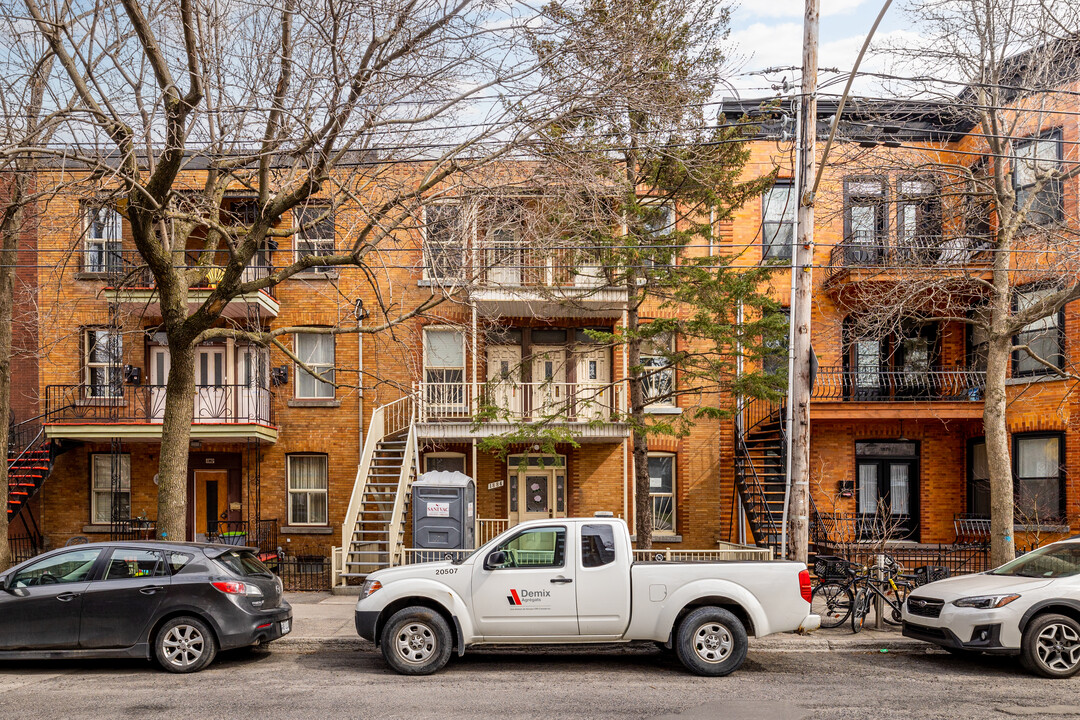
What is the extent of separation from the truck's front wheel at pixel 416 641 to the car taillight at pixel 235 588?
5.80 feet

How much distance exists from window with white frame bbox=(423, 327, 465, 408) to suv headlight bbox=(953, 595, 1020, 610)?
1288 cm

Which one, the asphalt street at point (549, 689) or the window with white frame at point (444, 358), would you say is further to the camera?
the window with white frame at point (444, 358)

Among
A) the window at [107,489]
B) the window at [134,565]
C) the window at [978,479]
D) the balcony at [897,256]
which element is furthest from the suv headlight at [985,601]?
the window at [107,489]

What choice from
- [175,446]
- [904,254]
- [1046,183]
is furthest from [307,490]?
[1046,183]

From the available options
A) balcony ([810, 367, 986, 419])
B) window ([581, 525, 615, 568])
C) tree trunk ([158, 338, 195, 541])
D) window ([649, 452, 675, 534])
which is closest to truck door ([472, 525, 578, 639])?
window ([581, 525, 615, 568])

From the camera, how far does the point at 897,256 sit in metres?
18.0

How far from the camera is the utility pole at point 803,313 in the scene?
12305 millimetres

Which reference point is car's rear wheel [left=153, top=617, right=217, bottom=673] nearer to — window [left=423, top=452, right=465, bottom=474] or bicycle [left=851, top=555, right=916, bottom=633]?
bicycle [left=851, top=555, right=916, bottom=633]

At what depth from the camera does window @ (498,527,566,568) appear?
1037 cm

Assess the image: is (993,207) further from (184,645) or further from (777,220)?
(184,645)

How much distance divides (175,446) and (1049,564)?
478 inches

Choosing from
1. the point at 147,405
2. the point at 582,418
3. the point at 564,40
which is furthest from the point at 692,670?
the point at 147,405

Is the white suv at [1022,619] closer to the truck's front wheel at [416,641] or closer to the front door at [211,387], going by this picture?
the truck's front wheel at [416,641]

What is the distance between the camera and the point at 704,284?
15789 millimetres
